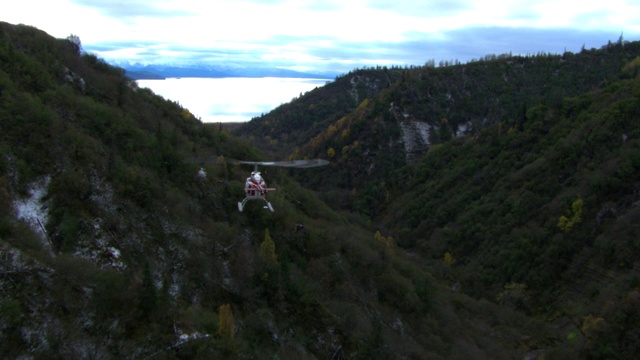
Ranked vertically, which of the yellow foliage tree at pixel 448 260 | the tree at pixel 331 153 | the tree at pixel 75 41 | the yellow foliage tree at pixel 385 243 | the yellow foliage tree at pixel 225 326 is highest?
the tree at pixel 75 41

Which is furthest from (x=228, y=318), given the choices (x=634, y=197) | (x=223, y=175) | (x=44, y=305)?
(x=634, y=197)

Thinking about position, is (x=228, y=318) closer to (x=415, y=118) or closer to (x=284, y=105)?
(x=415, y=118)

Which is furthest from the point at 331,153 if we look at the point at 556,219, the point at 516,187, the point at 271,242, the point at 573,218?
the point at 271,242

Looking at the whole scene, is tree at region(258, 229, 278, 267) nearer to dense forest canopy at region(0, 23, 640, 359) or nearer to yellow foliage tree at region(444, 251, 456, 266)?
dense forest canopy at region(0, 23, 640, 359)

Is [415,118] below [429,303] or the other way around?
the other way around

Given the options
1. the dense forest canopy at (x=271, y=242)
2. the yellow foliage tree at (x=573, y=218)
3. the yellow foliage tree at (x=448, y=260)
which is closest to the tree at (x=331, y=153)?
the dense forest canopy at (x=271, y=242)

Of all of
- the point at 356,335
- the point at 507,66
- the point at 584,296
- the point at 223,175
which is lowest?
the point at 584,296

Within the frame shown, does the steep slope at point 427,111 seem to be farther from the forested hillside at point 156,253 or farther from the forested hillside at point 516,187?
the forested hillside at point 156,253
